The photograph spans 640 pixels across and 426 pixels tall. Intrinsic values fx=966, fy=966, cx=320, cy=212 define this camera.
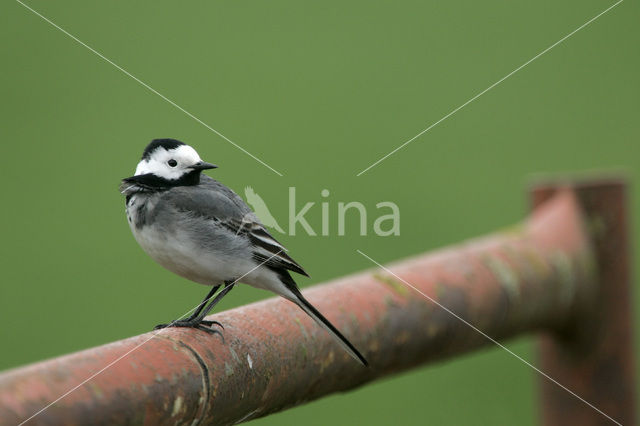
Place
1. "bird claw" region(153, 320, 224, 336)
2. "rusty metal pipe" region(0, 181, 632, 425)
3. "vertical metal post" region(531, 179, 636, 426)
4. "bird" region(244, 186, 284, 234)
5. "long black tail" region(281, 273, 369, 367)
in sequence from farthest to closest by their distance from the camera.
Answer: "vertical metal post" region(531, 179, 636, 426) < "bird" region(244, 186, 284, 234) < "long black tail" region(281, 273, 369, 367) < "bird claw" region(153, 320, 224, 336) < "rusty metal pipe" region(0, 181, 632, 425)

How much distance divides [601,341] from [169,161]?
2.02m

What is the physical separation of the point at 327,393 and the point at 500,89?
730 cm

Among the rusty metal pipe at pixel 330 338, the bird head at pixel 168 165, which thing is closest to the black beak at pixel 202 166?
the bird head at pixel 168 165

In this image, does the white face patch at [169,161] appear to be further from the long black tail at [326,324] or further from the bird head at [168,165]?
the long black tail at [326,324]

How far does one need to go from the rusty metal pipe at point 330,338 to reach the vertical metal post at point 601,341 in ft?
0.19

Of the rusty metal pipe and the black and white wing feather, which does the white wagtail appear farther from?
the rusty metal pipe

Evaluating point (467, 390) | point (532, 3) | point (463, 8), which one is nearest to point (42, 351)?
point (467, 390)

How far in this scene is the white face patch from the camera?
248cm

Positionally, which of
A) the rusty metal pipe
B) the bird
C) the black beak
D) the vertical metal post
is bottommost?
the vertical metal post

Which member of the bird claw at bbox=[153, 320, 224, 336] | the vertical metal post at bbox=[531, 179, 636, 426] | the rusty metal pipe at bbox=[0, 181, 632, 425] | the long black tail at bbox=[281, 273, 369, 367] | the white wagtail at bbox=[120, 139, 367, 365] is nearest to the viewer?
the rusty metal pipe at bbox=[0, 181, 632, 425]

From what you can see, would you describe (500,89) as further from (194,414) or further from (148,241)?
(194,414)

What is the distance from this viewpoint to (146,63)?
19.5 ft

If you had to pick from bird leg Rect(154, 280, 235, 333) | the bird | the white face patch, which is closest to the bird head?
the white face patch

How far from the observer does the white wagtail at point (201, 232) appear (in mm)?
2678
